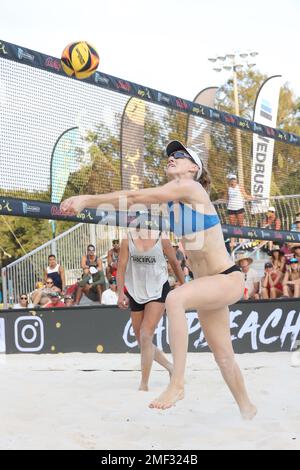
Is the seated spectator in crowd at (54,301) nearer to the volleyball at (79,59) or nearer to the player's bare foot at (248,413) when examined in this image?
the volleyball at (79,59)

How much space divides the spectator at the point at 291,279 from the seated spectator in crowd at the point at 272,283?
14 centimetres

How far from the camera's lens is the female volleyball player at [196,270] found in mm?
4293

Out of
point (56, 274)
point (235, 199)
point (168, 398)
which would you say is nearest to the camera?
point (168, 398)

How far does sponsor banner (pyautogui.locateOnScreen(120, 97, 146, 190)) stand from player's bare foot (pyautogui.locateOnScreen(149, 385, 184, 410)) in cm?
497

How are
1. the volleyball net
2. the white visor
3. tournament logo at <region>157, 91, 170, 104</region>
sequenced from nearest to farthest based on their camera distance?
the white visor, the volleyball net, tournament logo at <region>157, 91, 170, 104</region>

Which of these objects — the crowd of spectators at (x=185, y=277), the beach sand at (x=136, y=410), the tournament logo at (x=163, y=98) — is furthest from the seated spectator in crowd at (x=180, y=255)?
the beach sand at (x=136, y=410)

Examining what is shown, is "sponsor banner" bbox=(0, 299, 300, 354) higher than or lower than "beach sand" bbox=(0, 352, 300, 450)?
higher

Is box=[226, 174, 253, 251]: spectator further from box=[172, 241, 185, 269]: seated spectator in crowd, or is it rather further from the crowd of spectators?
box=[172, 241, 185, 269]: seated spectator in crowd

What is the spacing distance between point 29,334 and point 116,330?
1307mm

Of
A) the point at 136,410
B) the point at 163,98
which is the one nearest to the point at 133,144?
the point at 163,98

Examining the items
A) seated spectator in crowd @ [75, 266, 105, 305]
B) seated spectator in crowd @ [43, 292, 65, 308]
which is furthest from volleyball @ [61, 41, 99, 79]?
seated spectator in crowd @ [75, 266, 105, 305]

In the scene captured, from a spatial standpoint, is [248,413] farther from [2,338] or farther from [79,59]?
[2,338]

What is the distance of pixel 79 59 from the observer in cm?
770

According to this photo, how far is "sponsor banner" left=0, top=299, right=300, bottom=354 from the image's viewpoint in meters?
8.79
